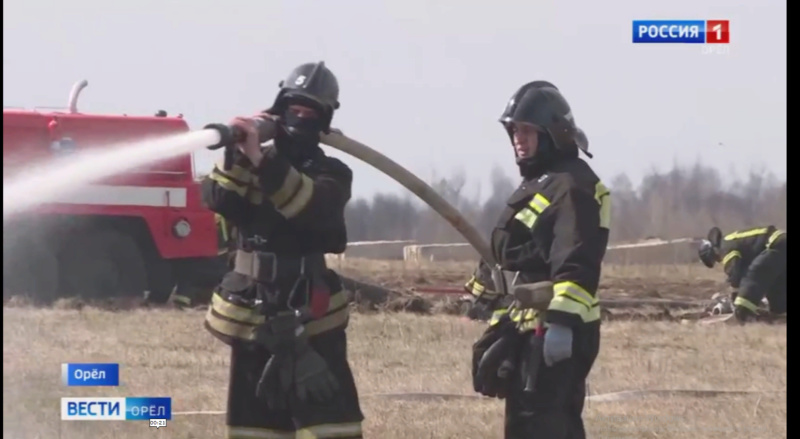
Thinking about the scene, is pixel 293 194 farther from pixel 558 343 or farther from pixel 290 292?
pixel 558 343

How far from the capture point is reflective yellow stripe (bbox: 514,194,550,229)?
18.1ft

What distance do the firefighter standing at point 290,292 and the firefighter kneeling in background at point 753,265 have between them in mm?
8245

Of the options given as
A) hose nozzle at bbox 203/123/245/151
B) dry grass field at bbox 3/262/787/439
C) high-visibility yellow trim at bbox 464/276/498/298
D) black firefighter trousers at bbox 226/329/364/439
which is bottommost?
dry grass field at bbox 3/262/787/439

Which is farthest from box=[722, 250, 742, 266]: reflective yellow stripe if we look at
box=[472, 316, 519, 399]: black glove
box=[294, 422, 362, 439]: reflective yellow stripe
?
box=[294, 422, 362, 439]: reflective yellow stripe

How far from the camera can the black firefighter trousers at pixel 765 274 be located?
516 inches

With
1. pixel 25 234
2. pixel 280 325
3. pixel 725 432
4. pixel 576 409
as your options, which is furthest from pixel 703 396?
pixel 25 234

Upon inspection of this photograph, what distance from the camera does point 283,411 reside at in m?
5.59

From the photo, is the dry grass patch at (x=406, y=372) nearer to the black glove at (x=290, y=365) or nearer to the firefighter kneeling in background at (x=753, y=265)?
the firefighter kneeling in background at (x=753, y=265)

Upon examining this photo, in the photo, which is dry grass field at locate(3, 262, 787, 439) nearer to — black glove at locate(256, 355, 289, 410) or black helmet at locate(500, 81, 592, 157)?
black glove at locate(256, 355, 289, 410)

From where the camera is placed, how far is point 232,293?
220 inches

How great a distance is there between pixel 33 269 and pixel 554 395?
7375 mm

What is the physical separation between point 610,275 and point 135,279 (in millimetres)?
9151

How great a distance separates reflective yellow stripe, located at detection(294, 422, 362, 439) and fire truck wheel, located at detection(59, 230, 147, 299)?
22.4 feet

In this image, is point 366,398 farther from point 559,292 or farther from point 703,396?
point 559,292
